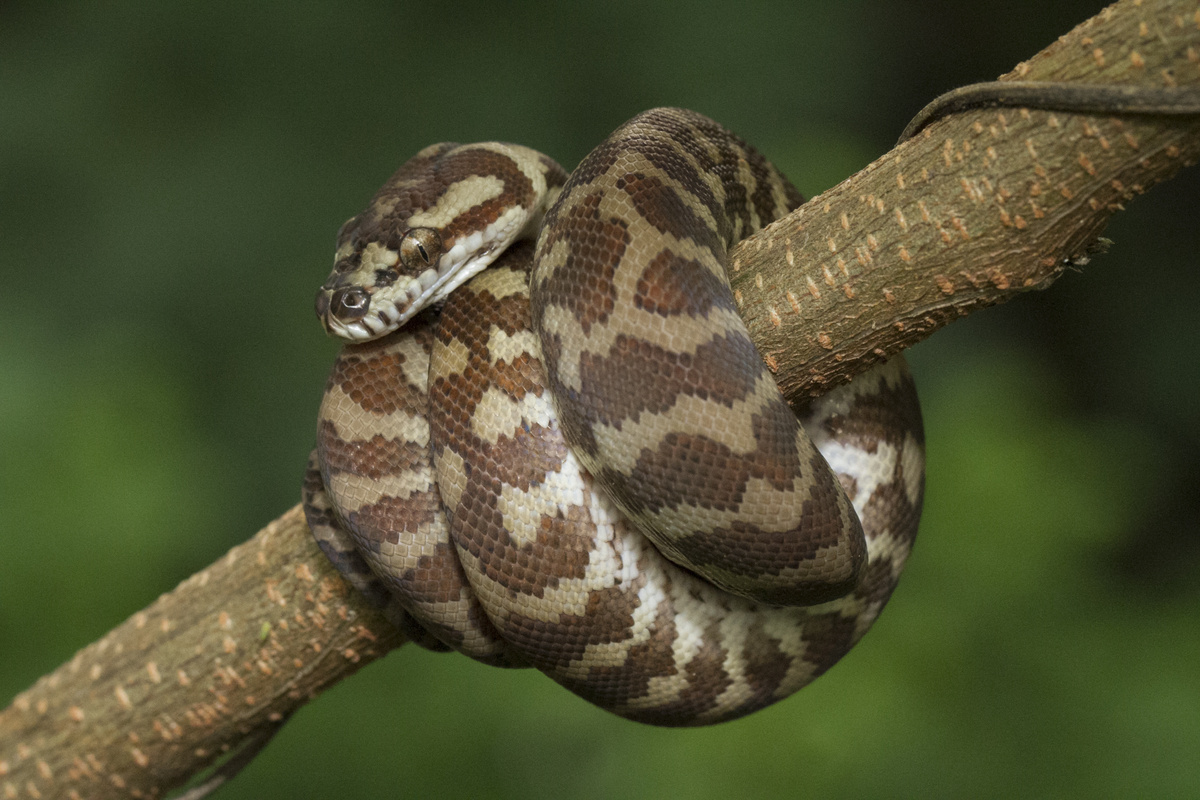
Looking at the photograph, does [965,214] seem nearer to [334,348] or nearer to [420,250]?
[420,250]

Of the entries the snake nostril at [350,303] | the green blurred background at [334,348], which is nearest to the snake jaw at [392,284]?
the snake nostril at [350,303]

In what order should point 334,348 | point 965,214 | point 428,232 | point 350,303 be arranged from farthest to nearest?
point 334,348 → point 428,232 → point 350,303 → point 965,214

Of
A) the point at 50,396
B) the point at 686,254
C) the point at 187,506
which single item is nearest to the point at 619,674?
the point at 686,254

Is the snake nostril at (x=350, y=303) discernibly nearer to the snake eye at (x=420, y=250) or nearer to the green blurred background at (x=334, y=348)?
the snake eye at (x=420, y=250)

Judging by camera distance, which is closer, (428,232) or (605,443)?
(605,443)

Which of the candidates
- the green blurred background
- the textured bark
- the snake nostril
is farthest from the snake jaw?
the green blurred background

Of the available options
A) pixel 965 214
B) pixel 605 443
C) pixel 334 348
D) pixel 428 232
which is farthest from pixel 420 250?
pixel 334 348

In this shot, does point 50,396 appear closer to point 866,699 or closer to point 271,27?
point 271,27
